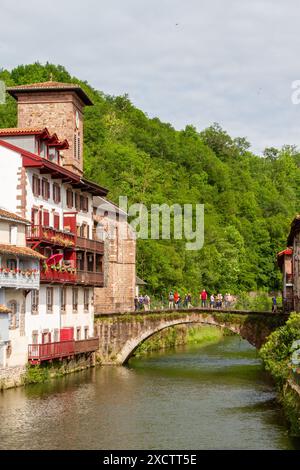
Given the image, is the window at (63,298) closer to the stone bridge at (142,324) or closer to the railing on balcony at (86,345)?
the railing on balcony at (86,345)

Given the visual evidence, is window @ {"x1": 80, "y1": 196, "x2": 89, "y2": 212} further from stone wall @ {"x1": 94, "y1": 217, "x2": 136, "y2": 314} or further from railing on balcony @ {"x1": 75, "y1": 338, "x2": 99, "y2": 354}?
railing on balcony @ {"x1": 75, "y1": 338, "x2": 99, "y2": 354}

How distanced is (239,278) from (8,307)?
90.7m

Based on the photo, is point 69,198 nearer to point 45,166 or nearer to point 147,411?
point 45,166

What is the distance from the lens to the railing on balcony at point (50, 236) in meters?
54.4

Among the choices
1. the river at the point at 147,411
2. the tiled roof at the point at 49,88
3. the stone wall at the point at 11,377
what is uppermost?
the tiled roof at the point at 49,88

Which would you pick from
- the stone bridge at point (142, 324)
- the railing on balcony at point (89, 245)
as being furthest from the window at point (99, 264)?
the stone bridge at point (142, 324)

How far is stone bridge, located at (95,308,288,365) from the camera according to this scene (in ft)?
221

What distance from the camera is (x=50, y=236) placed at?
185 feet

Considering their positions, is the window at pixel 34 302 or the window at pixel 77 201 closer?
the window at pixel 34 302

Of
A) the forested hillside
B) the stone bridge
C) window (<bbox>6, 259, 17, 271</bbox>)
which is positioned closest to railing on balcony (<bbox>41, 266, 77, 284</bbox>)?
window (<bbox>6, 259, 17, 271</bbox>)

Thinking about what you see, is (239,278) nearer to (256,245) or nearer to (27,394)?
(256,245)

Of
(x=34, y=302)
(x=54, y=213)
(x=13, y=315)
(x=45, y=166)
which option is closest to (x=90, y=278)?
(x=54, y=213)

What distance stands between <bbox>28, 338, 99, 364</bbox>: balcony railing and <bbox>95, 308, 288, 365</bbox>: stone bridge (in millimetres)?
2444

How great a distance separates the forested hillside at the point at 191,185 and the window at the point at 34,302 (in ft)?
153
